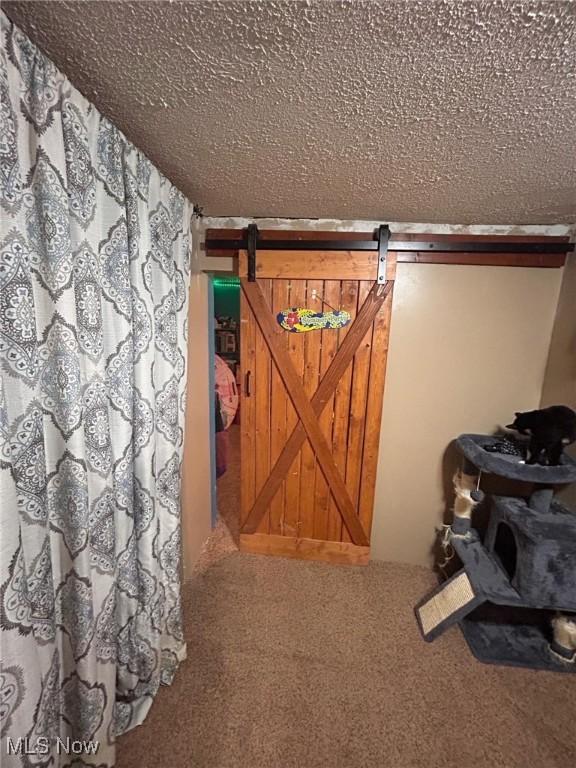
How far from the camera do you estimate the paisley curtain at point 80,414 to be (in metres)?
0.68

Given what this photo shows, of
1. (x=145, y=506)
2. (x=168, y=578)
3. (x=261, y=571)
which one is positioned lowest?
(x=261, y=571)

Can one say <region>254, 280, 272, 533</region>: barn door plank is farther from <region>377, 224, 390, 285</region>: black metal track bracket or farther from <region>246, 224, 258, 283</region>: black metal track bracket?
<region>377, 224, 390, 285</region>: black metal track bracket

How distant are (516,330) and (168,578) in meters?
2.21

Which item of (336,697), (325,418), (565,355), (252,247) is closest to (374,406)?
(325,418)

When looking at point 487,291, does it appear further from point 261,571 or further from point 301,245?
point 261,571

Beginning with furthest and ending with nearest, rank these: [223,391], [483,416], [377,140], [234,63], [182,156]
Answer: [223,391] < [483,416] < [182,156] < [377,140] < [234,63]

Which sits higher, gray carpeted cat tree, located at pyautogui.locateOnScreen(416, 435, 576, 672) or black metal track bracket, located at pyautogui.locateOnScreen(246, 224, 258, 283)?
black metal track bracket, located at pyautogui.locateOnScreen(246, 224, 258, 283)

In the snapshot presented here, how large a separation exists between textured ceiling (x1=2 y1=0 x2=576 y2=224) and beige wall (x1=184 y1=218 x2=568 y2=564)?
1.89 feet

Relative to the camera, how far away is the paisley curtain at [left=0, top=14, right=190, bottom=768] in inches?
26.8

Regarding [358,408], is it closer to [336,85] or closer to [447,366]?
[447,366]

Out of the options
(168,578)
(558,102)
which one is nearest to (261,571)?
(168,578)

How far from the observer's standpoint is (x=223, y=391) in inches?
137

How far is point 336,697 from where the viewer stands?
135cm

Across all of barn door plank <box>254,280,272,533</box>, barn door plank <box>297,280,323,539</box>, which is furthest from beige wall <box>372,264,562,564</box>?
barn door plank <box>254,280,272,533</box>
